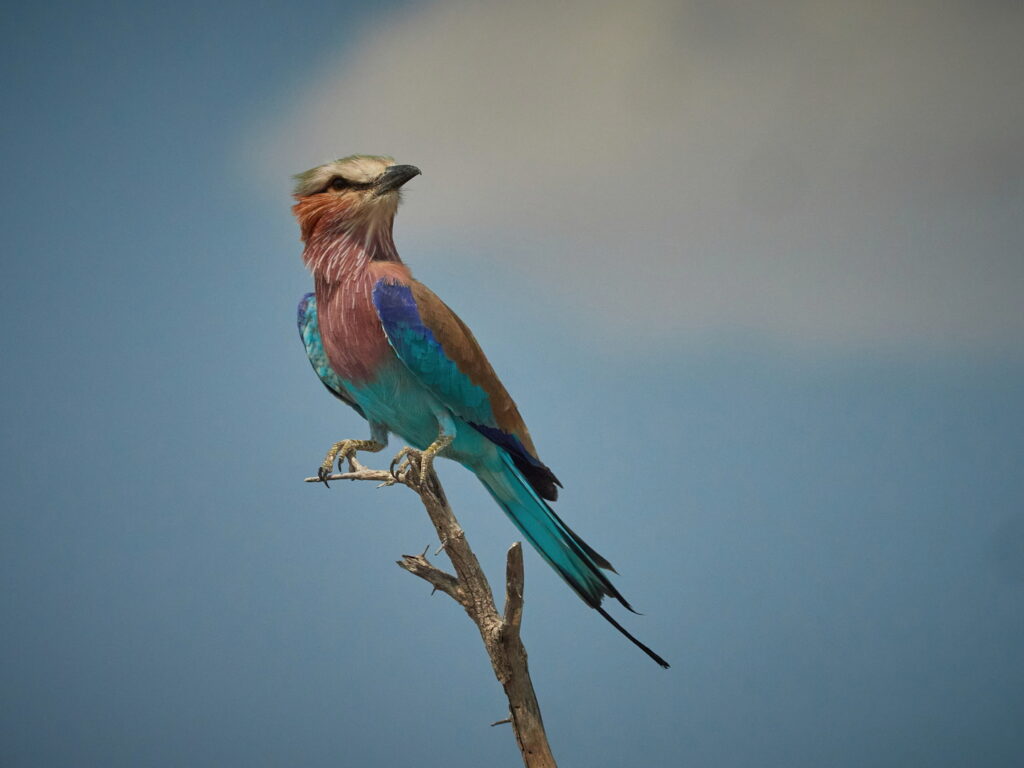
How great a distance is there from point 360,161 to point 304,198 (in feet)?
0.68

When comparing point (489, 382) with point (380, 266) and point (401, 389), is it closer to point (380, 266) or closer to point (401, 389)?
point (401, 389)

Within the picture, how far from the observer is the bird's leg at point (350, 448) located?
2883 millimetres

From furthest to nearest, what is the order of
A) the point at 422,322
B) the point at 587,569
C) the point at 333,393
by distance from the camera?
the point at 333,393
the point at 587,569
the point at 422,322

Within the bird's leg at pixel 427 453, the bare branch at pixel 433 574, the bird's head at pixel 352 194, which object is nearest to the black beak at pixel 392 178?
the bird's head at pixel 352 194

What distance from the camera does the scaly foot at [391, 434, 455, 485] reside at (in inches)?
106

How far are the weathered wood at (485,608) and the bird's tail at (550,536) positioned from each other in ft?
0.62

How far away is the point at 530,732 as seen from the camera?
2742mm

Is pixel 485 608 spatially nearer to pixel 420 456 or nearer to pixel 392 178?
pixel 420 456


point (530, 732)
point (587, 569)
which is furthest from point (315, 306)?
point (530, 732)

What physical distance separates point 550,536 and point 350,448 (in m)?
0.67

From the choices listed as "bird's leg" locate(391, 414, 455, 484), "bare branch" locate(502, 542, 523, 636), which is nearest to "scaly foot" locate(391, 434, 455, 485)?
"bird's leg" locate(391, 414, 455, 484)

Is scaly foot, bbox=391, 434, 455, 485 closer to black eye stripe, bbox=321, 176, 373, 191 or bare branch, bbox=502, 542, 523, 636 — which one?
bare branch, bbox=502, 542, 523, 636

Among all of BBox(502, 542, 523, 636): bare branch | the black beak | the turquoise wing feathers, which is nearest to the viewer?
BBox(502, 542, 523, 636): bare branch

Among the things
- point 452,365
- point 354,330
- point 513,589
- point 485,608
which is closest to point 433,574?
point 485,608
